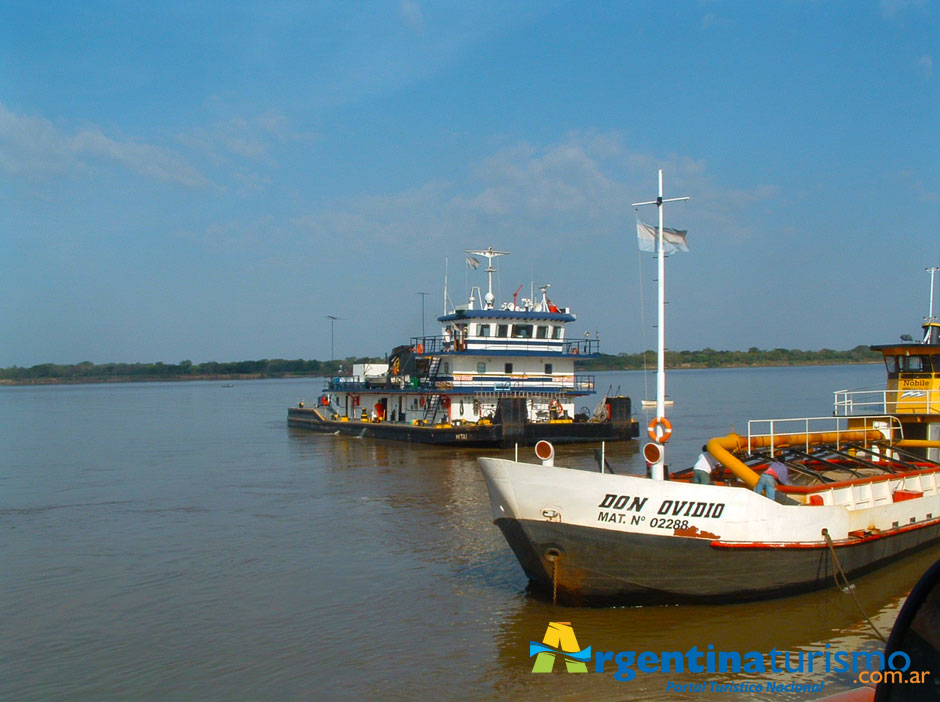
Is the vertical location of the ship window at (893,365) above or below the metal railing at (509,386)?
above

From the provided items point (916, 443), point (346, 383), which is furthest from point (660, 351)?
point (346, 383)

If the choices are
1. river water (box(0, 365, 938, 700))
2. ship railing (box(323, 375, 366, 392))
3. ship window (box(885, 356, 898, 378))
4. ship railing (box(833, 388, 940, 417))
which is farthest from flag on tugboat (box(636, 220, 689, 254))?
ship railing (box(323, 375, 366, 392))

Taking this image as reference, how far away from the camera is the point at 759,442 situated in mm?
16797

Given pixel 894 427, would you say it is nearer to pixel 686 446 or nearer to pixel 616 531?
pixel 616 531

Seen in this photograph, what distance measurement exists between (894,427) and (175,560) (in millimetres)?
16720

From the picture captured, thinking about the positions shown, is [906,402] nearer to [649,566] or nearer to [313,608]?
[649,566]

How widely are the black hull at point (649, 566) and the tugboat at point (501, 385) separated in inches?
883

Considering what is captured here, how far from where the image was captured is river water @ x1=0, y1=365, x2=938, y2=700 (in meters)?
10.0

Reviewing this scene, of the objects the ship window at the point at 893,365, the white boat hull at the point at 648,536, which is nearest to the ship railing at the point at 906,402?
A: the ship window at the point at 893,365

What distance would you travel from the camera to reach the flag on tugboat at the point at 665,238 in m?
13.6

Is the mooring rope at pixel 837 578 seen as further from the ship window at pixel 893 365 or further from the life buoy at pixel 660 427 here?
the ship window at pixel 893 365

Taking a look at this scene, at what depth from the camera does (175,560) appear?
53.9 ft

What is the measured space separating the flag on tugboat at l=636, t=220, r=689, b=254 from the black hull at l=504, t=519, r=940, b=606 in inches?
194

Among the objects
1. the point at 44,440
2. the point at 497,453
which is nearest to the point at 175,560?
the point at 497,453
